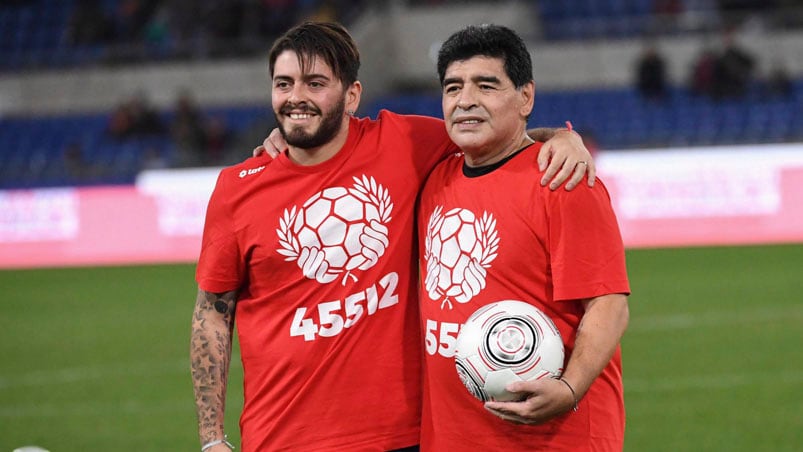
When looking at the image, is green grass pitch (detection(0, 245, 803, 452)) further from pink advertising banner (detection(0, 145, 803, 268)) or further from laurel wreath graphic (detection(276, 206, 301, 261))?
laurel wreath graphic (detection(276, 206, 301, 261))

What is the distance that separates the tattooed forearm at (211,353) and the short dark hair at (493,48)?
1210 mm

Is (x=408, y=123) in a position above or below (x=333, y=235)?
above

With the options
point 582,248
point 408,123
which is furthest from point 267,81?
point 582,248

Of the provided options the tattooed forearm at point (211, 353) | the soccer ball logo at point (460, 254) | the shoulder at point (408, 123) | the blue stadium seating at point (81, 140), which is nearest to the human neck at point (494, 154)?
the soccer ball logo at point (460, 254)

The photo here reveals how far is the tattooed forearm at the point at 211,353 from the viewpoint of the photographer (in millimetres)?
4309

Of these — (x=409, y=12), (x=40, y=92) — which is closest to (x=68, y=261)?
(x=40, y=92)

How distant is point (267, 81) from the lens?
983 inches

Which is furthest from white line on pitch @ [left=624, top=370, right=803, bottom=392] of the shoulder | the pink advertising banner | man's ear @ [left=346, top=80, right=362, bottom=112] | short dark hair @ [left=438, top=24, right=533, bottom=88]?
the pink advertising banner

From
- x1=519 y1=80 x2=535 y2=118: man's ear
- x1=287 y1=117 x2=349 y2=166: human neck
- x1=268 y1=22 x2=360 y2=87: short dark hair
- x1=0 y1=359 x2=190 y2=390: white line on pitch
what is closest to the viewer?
x1=519 y1=80 x2=535 y2=118: man's ear

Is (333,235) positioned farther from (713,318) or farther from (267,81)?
(267,81)

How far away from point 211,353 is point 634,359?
6611 millimetres

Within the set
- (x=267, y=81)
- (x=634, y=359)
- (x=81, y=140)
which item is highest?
(x=267, y=81)

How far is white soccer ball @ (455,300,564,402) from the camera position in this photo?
361cm

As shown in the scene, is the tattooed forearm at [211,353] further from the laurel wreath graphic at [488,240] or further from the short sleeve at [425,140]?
the laurel wreath graphic at [488,240]
